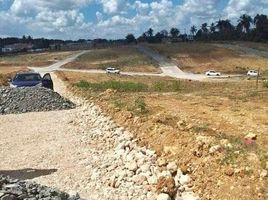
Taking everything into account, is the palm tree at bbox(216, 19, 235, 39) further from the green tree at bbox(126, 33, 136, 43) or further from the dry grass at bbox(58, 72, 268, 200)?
the dry grass at bbox(58, 72, 268, 200)

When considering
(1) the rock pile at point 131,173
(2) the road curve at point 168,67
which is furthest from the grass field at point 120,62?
(1) the rock pile at point 131,173

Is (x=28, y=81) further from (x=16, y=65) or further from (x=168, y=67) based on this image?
(x=16, y=65)

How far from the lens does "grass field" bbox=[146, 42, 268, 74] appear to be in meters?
95.0

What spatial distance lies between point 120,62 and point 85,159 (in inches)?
3578

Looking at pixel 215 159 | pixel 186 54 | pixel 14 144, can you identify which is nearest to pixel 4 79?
pixel 14 144

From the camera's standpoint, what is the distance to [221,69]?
9456 centimetres

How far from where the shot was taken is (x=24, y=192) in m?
11.3

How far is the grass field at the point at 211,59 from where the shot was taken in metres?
95.0

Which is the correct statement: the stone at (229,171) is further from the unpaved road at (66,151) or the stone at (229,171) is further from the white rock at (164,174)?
the unpaved road at (66,151)

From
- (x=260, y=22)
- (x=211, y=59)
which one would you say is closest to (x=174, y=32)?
(x=260, y=22)

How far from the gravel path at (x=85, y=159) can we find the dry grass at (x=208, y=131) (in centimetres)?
47

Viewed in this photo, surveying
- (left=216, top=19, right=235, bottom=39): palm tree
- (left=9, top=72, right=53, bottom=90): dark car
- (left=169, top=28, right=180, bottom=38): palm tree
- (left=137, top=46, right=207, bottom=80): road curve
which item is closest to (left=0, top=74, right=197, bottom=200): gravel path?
(left=9, top=72, right=53, bottom=90): dark car

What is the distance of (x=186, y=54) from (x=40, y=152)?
99382mm

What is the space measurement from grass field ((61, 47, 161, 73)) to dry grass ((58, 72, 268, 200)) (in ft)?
221
